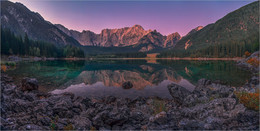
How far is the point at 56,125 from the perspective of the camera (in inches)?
323

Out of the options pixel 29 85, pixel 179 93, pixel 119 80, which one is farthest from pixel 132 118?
pixel 119 80

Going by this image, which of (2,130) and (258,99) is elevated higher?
(258,99)

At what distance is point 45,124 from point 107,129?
4.00 meters

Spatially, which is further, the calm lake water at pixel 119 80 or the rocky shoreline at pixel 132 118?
the calm lake water at pixel 119 80

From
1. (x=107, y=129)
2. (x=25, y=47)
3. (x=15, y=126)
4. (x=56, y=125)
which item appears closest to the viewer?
(x=15, y=126)

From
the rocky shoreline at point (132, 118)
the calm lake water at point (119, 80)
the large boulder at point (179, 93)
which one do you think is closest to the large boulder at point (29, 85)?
the calm lake water at point (119, 80)

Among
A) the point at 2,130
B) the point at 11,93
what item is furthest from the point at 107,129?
the point at 11,93

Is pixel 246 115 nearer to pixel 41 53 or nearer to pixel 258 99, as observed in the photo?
pixel 258 99

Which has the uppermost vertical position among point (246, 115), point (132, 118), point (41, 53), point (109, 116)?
point (41, 53)

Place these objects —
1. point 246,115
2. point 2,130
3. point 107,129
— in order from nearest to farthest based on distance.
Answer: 1. point 2,130
2. point 246,115
3. point 107,129

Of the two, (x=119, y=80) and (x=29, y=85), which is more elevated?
(x=29, y=85)

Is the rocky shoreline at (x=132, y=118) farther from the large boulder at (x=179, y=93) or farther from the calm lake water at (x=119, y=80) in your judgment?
the calm lake water at (x=119, y=80)

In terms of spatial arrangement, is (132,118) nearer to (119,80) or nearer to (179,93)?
(179,93)

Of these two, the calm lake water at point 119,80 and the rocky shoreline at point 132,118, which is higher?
the rocky shoreline at point 132,118
